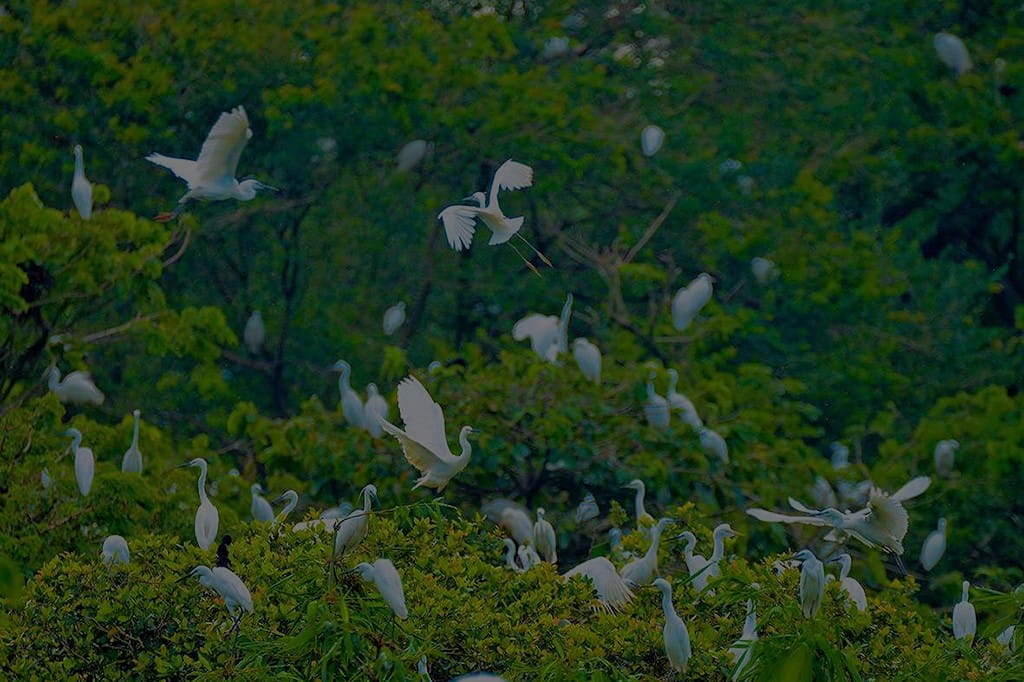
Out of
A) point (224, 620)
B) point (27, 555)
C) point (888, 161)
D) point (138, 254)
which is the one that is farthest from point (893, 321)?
point (224, 620)

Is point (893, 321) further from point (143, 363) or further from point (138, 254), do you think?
point (138, 254)

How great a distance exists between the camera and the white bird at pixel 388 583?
432 cm

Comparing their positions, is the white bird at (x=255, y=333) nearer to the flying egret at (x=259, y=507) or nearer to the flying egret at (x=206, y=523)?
the flying egret at (x=259, y=507)

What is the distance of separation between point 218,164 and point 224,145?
0.16 meters

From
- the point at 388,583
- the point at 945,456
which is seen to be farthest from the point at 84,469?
the point at 945,456

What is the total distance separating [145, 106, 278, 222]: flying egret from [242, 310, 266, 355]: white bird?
4764mm

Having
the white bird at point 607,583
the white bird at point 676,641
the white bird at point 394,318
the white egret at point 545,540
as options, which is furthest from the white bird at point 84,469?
the white bird at point 394,318

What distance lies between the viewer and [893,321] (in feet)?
39.4

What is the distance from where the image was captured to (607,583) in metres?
5.62

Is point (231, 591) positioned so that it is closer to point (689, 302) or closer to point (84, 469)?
point (84, 469)

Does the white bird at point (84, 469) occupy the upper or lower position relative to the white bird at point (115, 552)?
lower

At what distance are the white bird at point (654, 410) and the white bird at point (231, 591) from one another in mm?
3789

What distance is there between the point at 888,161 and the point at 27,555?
8378 millimetres

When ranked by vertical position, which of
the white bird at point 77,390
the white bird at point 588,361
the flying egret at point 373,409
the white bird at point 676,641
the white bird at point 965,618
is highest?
the white bird at point 676,641
